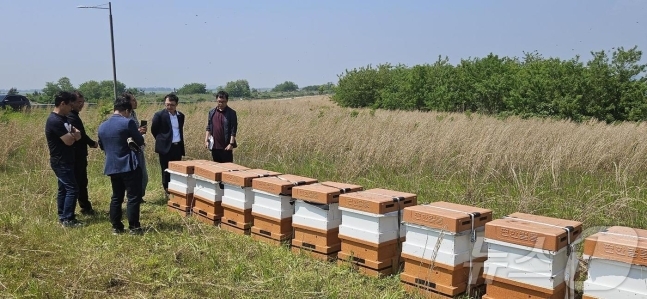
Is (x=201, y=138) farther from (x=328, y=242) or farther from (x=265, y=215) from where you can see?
(x=328, y=242)

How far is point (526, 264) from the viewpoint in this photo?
156 inches

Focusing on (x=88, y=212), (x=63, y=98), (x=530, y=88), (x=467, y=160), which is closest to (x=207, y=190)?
(x=88, y=212)

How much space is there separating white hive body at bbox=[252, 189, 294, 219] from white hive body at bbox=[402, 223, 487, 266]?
1.77 m

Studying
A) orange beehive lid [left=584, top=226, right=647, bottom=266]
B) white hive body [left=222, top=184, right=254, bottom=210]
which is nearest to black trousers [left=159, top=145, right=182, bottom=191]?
white hive body [left=222, top=184, right=254, bottom=210]

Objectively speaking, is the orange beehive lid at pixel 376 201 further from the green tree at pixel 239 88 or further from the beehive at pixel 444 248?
the green tree at pixel 239 88

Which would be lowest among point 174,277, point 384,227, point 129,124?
point 174,277

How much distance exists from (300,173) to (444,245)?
21.0 feet

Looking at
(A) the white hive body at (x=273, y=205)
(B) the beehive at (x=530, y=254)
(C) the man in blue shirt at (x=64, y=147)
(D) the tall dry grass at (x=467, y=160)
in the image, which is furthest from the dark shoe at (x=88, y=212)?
(B) the beehive at (x=530, y=254)

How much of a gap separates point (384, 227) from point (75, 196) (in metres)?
4.47

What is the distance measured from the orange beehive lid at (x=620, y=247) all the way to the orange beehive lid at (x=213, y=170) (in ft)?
14.9

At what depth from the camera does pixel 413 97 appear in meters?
32.3

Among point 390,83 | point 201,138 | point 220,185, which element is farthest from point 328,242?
point 390,83

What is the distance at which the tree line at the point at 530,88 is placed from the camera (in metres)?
20.8

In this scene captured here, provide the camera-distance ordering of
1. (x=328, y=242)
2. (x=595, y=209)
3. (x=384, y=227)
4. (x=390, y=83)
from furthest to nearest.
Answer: (x=390, y=83) < (x=595, y=209) < (x=328, y=242) < (x=384, y=227)
